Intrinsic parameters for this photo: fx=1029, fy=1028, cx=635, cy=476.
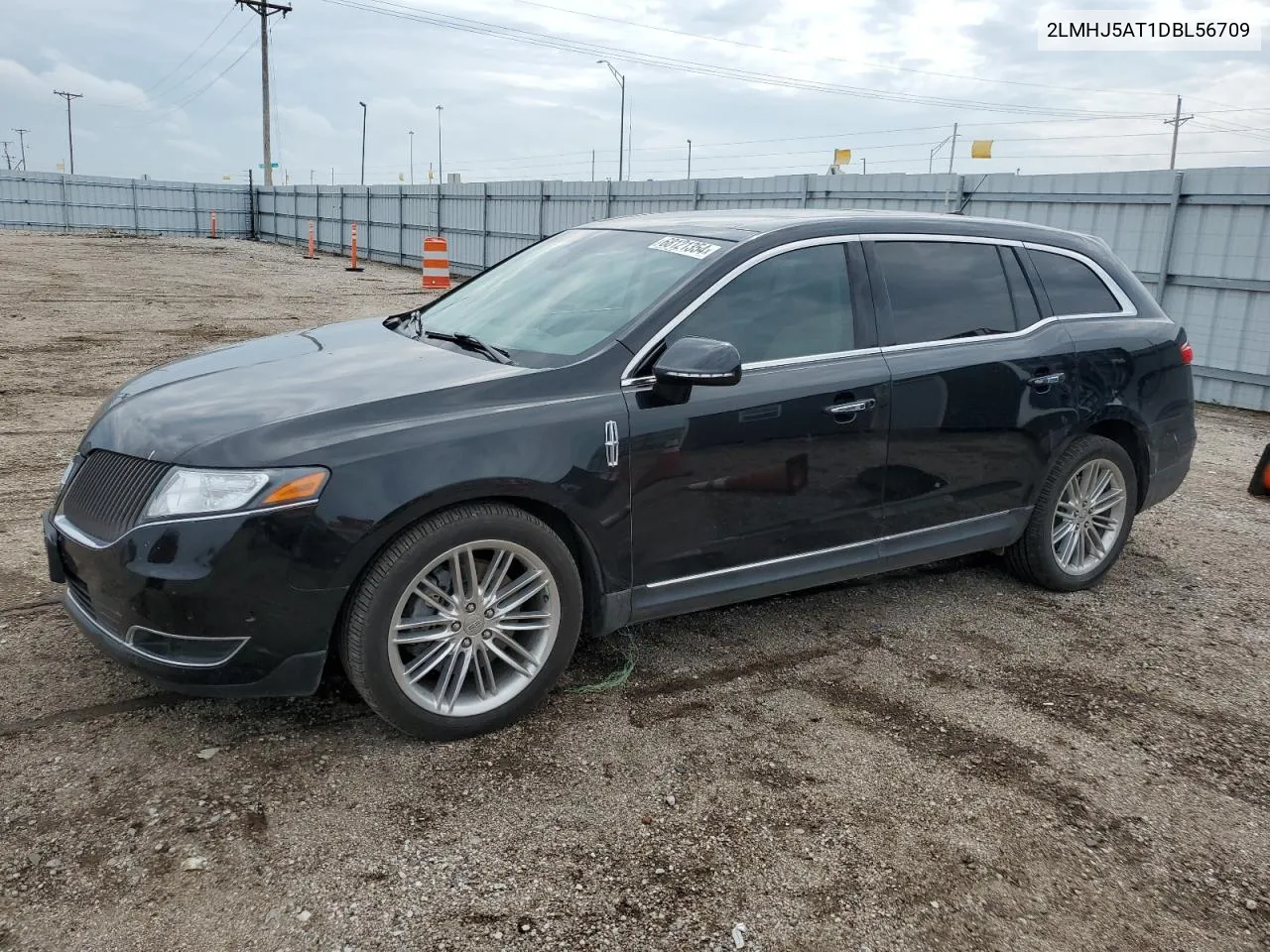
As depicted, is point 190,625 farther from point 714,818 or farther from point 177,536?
point 714,818

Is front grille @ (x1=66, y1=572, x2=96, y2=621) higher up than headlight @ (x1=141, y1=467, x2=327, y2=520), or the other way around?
Result: headlight @ (x1=141, y1=467, x2=327, y2=520)

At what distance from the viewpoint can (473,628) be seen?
3.42 meters

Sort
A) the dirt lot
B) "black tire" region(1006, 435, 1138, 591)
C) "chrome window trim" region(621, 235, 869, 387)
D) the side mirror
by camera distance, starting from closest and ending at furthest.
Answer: the dirt lot, the side mirror, "chrome window trim" region(621, 235, 869, 387), "black tire" region(1006, 435, 1138, 591)

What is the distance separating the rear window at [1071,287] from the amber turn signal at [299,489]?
353 centimetres

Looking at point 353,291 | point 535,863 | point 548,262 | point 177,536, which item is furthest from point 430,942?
point 353,291

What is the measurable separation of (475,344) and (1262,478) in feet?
19.4

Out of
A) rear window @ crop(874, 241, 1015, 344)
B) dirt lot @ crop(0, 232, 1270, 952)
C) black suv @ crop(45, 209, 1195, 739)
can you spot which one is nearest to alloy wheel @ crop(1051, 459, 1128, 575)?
black suv @ crop(45, 209, 1195, 739)

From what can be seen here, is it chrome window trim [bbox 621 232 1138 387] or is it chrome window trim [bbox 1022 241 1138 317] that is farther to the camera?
chrome window trim [bbox 1022 241 1138 317]

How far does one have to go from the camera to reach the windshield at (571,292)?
391cm

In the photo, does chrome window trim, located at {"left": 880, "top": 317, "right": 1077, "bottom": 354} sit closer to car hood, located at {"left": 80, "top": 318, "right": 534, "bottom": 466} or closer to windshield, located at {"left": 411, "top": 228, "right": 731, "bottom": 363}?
windshield, located at {"left": 411, "top": 228, "right": 731, "bottom": 363}

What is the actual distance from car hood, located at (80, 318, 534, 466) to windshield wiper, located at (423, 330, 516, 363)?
0.06 meters

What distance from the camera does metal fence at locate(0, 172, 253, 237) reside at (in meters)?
42.4

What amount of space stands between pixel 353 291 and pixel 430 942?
64.1 feet

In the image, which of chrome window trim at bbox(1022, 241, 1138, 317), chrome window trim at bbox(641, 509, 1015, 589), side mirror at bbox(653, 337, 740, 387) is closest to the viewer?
side mirror at bbox(653, 337, 740, 387)
